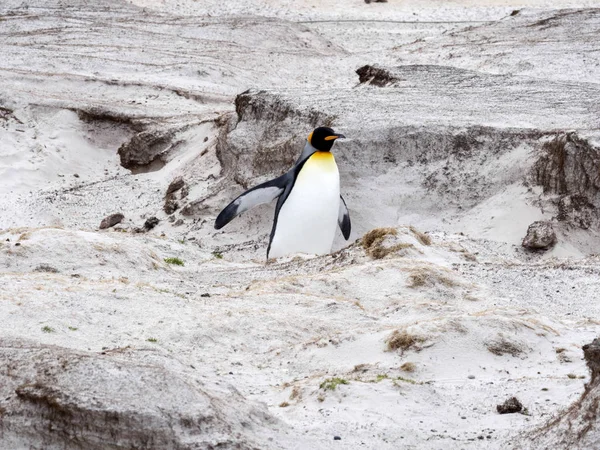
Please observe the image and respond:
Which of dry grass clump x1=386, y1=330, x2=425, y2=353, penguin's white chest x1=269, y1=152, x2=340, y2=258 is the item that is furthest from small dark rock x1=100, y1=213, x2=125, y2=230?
dry grass clump x1=386, y1=330, x2=425, y2=353

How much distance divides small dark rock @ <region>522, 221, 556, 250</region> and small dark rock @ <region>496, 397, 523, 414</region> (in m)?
5.45

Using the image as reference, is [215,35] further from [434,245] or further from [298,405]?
[298,405]

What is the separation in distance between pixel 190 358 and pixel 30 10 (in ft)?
57.9

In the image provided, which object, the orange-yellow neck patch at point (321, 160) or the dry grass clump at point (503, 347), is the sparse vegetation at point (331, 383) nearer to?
the dry grass clump at point (503, 347)

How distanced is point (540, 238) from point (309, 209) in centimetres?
227

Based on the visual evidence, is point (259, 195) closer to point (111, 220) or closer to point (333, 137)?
point (333, 137)

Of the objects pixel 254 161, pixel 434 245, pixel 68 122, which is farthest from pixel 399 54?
pixel 434 245

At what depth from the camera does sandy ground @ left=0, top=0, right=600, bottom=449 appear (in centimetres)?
605

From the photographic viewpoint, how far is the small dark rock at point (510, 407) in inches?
209

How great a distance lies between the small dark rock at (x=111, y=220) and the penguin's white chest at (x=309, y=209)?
108 inches

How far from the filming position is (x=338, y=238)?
12.3 m

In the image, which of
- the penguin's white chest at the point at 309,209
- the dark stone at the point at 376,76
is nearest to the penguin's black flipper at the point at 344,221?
the penguin's white chest at the point at 309,209

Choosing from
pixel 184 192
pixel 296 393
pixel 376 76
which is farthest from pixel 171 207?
pixel 296 393

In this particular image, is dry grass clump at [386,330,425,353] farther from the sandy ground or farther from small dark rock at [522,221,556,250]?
small dark rock at [522,221,556,250]
